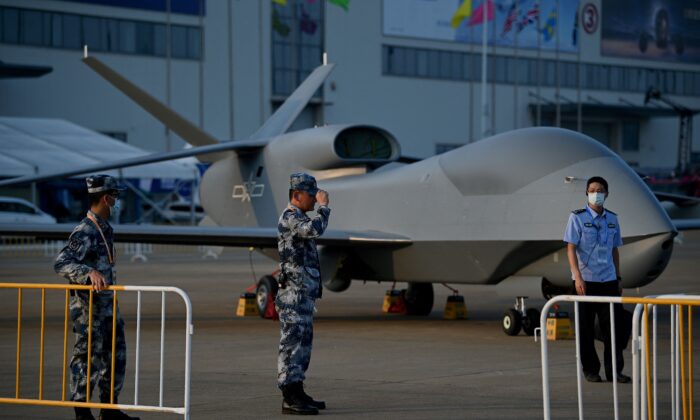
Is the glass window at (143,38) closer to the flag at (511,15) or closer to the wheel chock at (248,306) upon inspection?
the flag at (511,15)

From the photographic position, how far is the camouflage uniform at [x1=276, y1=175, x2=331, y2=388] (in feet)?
32.0

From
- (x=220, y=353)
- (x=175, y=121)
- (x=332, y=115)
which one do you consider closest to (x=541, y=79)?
(x=332, y=115)

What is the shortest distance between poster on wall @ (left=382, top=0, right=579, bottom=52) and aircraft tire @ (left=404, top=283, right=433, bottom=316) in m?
51.2

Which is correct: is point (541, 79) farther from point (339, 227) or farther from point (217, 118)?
point (339, 227)

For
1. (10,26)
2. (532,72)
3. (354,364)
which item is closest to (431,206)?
(354,364)

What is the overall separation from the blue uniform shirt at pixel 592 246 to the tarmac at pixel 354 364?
109 cm

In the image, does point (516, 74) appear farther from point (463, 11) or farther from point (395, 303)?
point (395, 303)

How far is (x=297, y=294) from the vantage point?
9.80 meters

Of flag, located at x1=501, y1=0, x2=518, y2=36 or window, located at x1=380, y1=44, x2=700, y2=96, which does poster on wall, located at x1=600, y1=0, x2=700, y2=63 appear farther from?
flag, located at x1=501, y1=0, x2=518, y2=36

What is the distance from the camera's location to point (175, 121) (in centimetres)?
2161

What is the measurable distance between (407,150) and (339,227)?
54.6m

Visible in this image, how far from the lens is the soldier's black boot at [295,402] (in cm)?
959

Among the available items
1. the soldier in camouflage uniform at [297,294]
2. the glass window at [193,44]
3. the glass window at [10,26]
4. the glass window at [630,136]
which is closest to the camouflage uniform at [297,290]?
the soldier in camouflage uniform at [297,294]

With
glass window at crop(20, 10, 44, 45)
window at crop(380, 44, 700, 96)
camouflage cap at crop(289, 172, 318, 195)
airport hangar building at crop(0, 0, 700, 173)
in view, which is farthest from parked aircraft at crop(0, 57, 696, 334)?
window at crop(380, 44, 700, 96)
